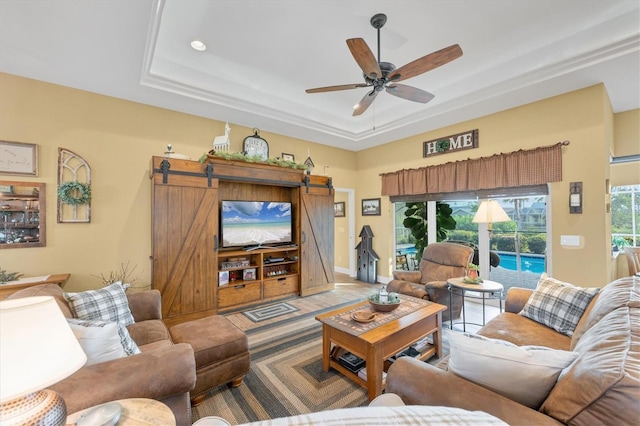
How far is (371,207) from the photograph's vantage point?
600 centimetres

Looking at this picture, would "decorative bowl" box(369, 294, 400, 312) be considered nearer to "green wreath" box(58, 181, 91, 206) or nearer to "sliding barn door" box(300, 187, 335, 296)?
"sliding barn door" box(300, 187, 335, 296)

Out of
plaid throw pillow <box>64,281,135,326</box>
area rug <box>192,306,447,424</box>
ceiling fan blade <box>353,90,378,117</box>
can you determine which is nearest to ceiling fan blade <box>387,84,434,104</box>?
ceiling fan blade <box>353,90,378,117</box>

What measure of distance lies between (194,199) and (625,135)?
255 inches

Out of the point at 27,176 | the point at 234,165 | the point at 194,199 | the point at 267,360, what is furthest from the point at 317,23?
the point at 27,176

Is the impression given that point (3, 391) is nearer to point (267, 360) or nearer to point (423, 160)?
point (267, 360)

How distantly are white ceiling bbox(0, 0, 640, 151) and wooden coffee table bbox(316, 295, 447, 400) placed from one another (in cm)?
297

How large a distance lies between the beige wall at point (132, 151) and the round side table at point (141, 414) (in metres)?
3.00

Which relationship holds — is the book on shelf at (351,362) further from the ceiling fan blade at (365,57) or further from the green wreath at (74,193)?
the green wreath at (74,193)

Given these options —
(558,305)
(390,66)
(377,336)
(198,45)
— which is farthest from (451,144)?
(198,45)

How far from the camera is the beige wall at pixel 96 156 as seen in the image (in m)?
3.01

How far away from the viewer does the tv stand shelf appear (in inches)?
135

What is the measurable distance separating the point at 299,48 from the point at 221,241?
297 cm

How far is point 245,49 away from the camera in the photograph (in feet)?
10.3

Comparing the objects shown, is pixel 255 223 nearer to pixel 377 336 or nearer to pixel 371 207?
pixel 371 207
